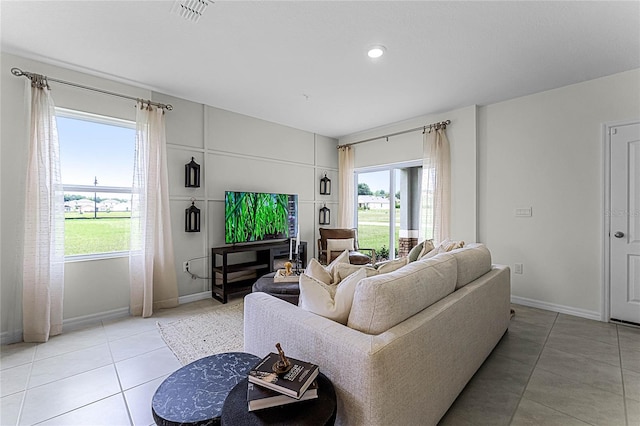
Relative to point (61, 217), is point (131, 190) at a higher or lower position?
higher

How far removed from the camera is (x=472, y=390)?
6.13 ft

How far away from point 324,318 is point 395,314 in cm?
35

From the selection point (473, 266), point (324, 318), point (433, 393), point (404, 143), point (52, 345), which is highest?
point (404, 143)

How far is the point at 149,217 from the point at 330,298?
2704 millimetres

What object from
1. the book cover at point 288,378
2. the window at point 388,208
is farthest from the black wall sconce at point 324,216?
the book cover at point 288,378

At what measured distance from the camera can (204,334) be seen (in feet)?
8.89

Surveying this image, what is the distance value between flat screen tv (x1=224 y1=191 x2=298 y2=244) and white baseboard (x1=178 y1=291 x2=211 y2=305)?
30.2 inches

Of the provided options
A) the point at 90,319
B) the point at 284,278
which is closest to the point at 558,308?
the point at 284,278

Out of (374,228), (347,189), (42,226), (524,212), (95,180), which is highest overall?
(347,189)

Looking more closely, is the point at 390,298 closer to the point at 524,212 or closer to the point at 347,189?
the point at 524,212

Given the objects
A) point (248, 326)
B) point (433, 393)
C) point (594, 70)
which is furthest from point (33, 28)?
point (594, 70)

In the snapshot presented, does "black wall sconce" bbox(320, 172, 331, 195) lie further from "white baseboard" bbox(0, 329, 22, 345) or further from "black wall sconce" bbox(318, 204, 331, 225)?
"white baseboard" bbox(0, 329, 22, 345)

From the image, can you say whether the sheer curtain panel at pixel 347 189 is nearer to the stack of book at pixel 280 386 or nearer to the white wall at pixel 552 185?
the white wall at pixel 552 185

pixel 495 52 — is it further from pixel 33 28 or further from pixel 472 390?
pixel 33 28
